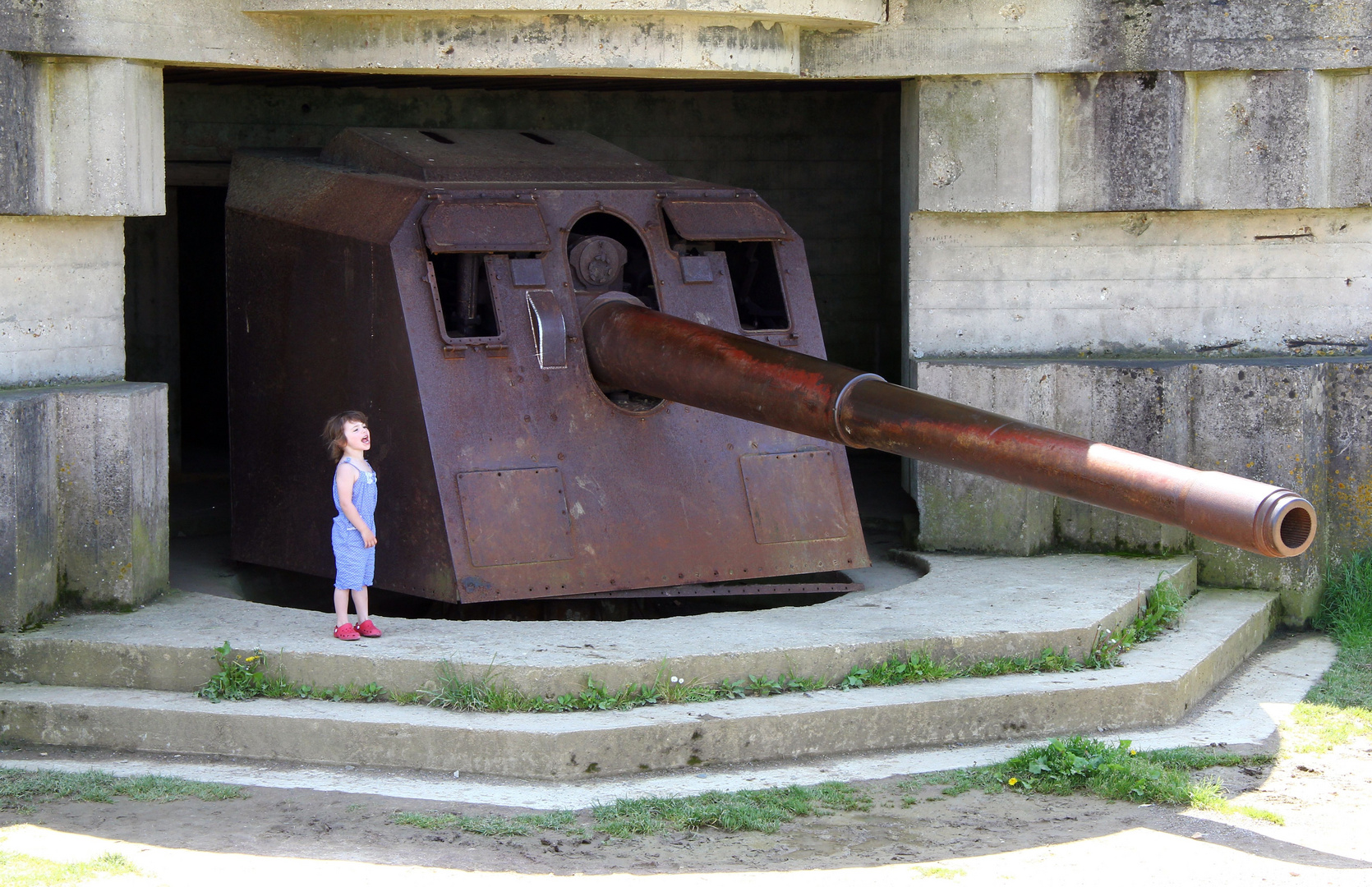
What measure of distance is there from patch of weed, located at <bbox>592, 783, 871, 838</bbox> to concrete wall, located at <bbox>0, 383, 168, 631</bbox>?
2.17 metres

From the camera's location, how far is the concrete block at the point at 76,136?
5.17 metres

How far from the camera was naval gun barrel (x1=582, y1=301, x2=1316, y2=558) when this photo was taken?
3449 mm

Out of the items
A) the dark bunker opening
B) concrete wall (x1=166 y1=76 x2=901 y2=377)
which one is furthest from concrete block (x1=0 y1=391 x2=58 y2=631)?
concrete wall (x1=166 y1=76 x2=901 y2=377)

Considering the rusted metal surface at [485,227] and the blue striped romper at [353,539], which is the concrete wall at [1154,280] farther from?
the blue striped romper at [353,539]

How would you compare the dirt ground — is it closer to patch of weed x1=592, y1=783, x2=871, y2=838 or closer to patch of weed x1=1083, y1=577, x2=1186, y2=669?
patch of weed x1=592, y1=783, x2=871, y2=838

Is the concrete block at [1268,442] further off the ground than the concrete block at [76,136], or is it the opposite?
the concrete block at [76,136]

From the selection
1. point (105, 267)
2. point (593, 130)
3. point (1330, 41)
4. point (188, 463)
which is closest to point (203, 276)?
point (188, 463)

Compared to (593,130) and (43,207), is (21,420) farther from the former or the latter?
(593,130)

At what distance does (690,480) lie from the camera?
5402 mm

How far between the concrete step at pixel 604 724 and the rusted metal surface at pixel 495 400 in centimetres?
74

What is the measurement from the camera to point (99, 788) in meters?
4.12

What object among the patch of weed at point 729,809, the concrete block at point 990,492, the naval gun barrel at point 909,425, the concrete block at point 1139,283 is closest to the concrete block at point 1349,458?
the concrete block at point 1139,283

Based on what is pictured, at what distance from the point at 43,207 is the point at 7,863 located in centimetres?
250

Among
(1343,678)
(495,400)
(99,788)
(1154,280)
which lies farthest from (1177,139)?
(99,788)
